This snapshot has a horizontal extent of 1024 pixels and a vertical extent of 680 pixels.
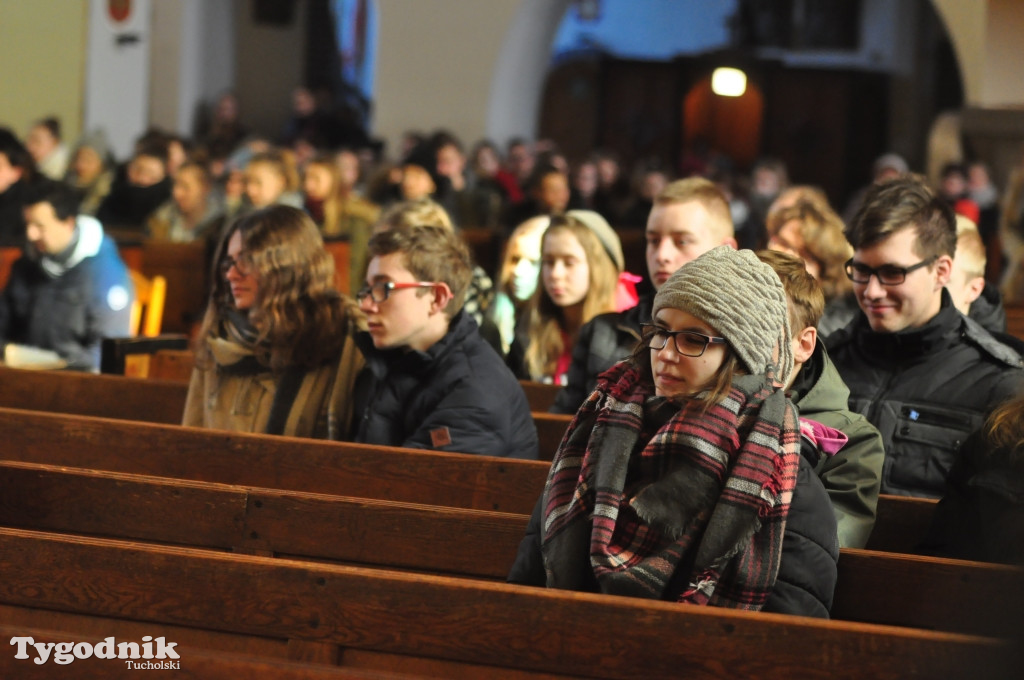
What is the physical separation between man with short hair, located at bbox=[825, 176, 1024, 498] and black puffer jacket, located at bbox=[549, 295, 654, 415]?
0.78 meters

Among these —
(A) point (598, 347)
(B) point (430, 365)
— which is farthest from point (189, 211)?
(B) point (430, 365)

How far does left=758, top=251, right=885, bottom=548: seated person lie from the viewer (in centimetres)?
285

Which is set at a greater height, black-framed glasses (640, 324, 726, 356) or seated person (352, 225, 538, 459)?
black-framed glasses (640, 324, 726, 356)

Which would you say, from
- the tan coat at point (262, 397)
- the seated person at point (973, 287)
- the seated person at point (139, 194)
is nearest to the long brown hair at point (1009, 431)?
the seated person at point (973, 287)

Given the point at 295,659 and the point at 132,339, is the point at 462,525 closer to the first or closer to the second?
the point at 295,659

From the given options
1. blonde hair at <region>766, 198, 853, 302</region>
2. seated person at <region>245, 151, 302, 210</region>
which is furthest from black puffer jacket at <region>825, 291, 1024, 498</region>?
seated person at <region>245, 151, 302, 210</region>

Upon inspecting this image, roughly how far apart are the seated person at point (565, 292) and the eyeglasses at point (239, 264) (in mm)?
1217

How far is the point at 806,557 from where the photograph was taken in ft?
7.92

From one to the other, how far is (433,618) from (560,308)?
2678 millimetres

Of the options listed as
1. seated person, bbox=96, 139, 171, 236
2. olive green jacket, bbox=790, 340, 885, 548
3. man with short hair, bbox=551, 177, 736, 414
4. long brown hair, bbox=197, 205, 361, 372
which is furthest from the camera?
seated person, bbox=96, 139, 171, 236

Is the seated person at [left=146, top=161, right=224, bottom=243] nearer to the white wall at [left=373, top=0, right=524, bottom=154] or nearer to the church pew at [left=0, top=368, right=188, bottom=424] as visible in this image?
the white wall at [left=373, top=0, right=524, bottom=154]

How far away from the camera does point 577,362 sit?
13.9 feet

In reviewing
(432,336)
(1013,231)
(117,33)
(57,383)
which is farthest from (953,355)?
(117,33)

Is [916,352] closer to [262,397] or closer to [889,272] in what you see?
[889,272]
